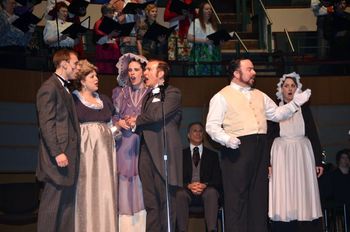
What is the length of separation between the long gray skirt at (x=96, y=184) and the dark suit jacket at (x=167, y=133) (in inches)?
15.0

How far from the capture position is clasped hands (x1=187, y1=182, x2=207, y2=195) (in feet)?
32.2

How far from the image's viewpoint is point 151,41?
12.1 m

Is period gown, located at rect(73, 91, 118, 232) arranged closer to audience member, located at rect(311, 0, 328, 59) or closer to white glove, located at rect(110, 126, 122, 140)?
white glove, located at rect(110, 126, 122, 140)

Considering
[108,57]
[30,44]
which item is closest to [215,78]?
[108,57]

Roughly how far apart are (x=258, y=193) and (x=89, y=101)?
1.73m

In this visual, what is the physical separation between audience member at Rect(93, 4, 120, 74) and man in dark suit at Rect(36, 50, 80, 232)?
10.2ft

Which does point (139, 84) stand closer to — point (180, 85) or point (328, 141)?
point (180, 85)

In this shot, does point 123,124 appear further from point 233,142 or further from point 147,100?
point 233,142

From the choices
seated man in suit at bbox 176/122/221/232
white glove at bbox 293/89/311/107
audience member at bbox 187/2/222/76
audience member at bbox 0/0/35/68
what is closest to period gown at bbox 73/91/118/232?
seated man in suit at bbox 176/122/221/232

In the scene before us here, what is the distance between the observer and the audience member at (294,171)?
962cm

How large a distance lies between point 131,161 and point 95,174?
627 mm

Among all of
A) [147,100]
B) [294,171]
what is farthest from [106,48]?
[294,171]

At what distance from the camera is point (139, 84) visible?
368 inches

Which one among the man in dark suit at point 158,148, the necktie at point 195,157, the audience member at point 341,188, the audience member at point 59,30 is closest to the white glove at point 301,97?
the man in dark suit at point 158,148
